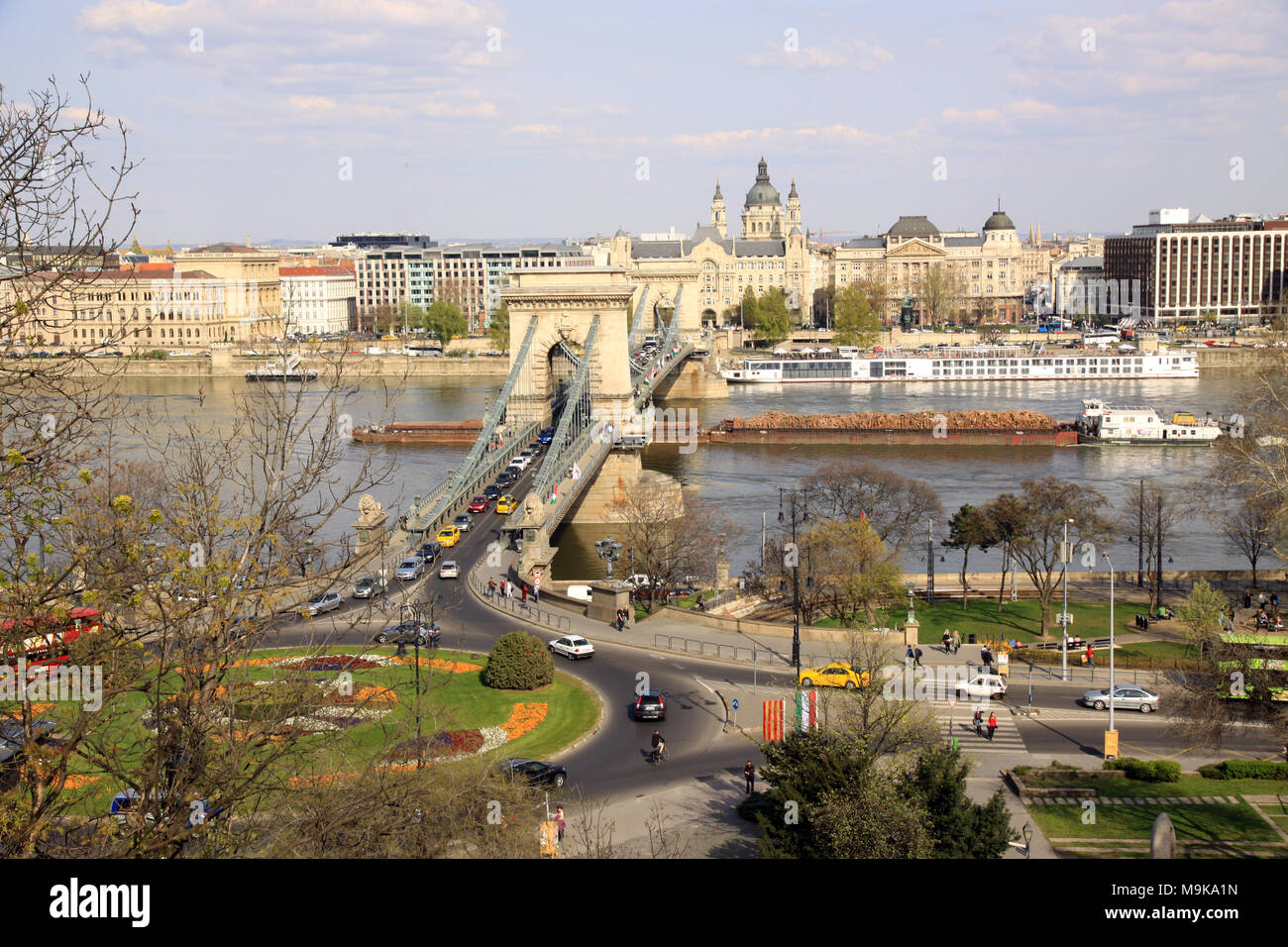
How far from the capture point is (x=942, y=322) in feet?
313

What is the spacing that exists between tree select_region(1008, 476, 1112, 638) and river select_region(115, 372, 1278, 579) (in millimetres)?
3377

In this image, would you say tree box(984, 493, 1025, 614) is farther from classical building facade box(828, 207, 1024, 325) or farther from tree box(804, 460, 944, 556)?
classical building facade box(828, 207, 1024, 325)

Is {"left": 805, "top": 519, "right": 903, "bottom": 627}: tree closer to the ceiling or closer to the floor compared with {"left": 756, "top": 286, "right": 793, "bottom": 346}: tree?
closer to the floor

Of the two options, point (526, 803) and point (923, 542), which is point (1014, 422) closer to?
point (923, 542)

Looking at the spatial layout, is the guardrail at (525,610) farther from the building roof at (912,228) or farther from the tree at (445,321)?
the building roof at (912,228)

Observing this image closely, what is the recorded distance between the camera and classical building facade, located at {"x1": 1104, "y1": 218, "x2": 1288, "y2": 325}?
286 feet

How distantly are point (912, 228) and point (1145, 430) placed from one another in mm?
63196

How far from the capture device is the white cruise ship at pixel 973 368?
67812 millimetres

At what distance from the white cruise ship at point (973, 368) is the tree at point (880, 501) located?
3978 centimetres

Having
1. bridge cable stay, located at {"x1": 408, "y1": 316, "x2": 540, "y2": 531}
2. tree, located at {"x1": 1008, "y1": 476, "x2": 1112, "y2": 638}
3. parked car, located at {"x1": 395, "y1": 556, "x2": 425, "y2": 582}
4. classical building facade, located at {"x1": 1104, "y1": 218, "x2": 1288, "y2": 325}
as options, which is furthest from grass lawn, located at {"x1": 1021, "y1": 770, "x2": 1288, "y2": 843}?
classical building facade, located at {"x1": 1104, "y1": 218, "x2": 1288, "y2": 325}

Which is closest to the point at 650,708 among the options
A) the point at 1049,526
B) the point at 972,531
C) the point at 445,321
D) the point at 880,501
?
the point at 1049,526

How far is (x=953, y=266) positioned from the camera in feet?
335

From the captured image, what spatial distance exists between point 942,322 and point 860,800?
89337 millimetres

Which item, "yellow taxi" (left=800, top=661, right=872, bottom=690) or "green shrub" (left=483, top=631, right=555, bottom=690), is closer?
"green shrub" (left=483, top=631, right=555, bottom=690)
